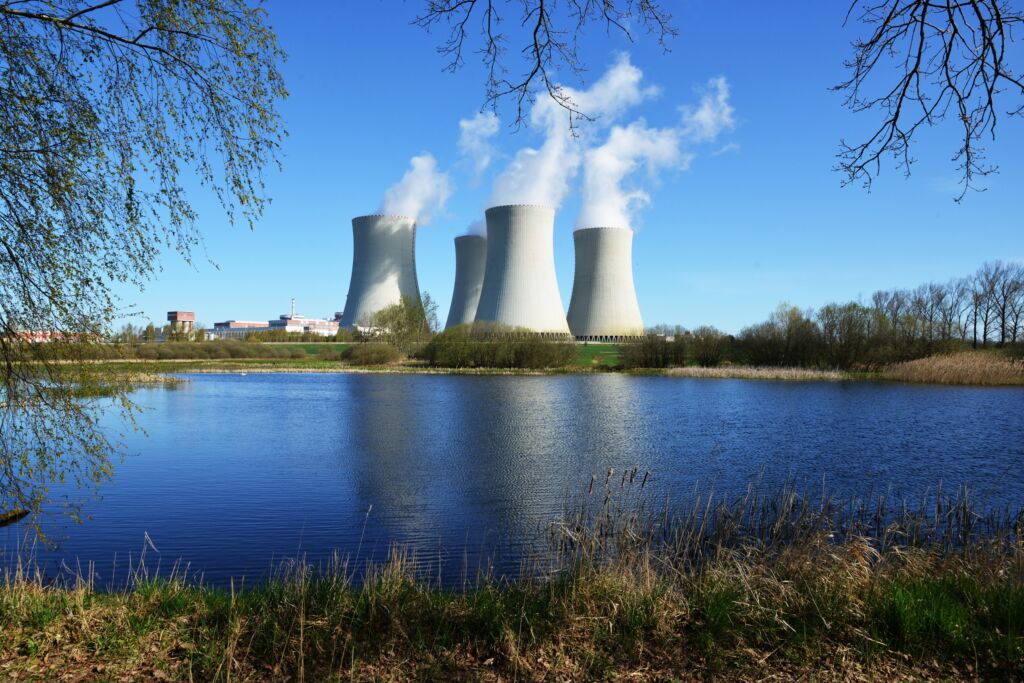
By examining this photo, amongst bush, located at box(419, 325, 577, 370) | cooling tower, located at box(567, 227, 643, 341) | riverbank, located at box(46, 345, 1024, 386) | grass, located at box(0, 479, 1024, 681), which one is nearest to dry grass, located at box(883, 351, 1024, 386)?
riverbank, located at box(46, 345, 1024, 386)

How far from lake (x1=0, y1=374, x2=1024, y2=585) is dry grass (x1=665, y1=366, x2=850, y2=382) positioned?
676 centimetres

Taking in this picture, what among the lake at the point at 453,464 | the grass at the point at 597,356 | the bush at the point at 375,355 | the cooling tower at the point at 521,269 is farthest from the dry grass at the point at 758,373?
the bush at the point at 375,355

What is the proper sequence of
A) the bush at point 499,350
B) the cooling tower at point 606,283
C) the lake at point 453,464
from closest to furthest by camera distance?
the lake at point 453,464 → the bush at point 499,350 → the cooling tower at point 606,283

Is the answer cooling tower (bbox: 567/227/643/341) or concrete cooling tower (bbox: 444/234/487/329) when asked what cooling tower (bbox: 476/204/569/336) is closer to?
cooling tower (bbox: 567/227/643/341)

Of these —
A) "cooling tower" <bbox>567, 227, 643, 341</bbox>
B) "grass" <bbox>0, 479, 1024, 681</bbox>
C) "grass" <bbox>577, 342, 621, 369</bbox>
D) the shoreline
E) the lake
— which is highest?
"cooling tower" <bbox>567, 227, 643, 341</bbox>

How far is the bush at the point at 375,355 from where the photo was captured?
30.9 m

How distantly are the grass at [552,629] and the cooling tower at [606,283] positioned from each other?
27473 mm

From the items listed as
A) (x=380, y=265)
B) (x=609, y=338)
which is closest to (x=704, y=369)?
(x=609, y=338)

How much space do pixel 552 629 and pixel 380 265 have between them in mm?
30998

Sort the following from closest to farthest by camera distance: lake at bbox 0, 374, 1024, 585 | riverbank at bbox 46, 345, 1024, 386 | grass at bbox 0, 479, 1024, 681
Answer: grass at bbox 0, 479, 1024, 681 < lake at bbox 0, 374, 1024, 585 < riverbank at bbox 46, 345, 1024, 386

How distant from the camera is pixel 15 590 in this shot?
3.01 m

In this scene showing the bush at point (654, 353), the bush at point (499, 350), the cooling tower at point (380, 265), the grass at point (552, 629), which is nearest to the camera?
the grass at point (552, 629)

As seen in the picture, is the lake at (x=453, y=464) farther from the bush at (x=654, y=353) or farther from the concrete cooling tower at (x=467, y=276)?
the concrete cooling tower at (x=467, y=276)

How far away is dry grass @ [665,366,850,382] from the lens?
24.1m
